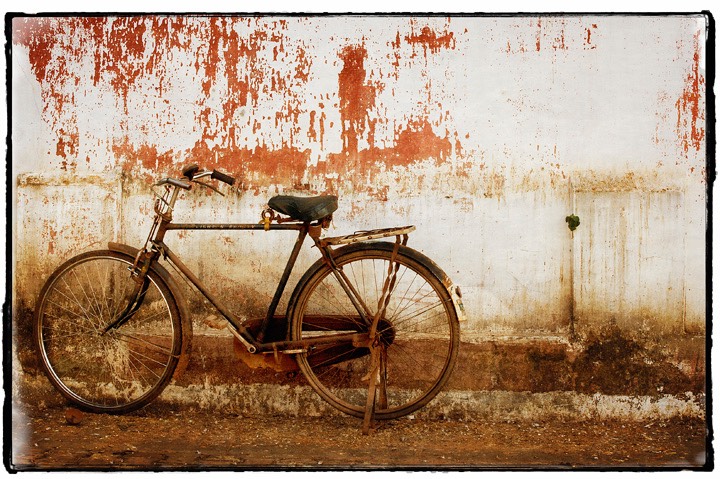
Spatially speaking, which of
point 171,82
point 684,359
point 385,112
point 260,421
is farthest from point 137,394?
point 684,359

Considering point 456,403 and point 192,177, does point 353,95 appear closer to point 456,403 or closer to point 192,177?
point 192,177

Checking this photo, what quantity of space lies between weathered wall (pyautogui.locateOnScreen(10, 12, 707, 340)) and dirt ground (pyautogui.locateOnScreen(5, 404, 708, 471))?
60 centimetres

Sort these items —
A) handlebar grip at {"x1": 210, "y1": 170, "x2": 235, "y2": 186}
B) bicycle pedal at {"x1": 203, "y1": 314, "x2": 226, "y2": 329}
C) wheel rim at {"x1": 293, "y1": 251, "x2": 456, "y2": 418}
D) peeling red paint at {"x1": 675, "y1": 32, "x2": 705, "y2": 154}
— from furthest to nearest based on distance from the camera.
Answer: wheel rim at {"x1": 293, "y1": 251, "x2": 456, "y2": 418}
peeling red paint at {"x1": 675, "y1": 32, "x2": 705, "y2": 154}
bicycle pedal at {"x1": 203, "y1": 314, "x2": 226, "y2": 329}
handlebar grip at {"x1": 210, "y1": 170, "x2": 235, "y2": 186}

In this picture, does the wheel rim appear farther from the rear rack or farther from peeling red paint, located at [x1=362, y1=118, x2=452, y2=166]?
peeling red paint, located at [x1=362, y1=118, x2=452, y2=166]

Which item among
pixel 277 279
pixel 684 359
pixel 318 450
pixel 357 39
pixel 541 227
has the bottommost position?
pixel 318 450

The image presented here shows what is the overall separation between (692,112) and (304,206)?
7.63 ft

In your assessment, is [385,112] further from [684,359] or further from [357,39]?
[684,359]

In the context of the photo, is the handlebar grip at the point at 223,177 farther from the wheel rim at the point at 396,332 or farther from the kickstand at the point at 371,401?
the kickstand at the point at 371,401

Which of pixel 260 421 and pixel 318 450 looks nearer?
pixel 318 450

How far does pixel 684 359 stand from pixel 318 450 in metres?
2.24

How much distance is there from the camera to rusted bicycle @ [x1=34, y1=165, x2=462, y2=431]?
159 inches

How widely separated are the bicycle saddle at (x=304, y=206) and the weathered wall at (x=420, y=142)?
391mm

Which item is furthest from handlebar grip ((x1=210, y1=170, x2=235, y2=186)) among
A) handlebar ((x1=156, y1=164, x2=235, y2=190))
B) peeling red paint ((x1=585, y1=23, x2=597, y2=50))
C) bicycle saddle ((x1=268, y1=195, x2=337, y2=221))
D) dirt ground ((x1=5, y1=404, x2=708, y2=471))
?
peeling red paint ((x1=585, y1=23, x2=597, y2=50))

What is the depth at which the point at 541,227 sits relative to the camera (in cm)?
440
